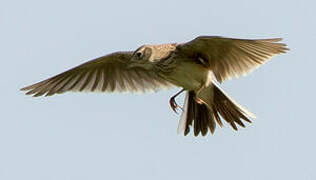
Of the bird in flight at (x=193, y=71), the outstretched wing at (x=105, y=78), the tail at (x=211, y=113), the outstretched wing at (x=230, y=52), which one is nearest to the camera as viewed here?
the outstretched wing at (x=230, y=52)

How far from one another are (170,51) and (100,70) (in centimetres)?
129

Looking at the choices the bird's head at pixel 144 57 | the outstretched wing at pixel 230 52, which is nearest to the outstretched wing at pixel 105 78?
the bird's head at pixel 144 57

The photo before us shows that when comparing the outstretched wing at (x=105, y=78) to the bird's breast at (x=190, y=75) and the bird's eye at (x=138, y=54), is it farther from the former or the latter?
the bird's breast at (x=190, y=75)

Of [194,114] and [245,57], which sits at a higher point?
[245,57]

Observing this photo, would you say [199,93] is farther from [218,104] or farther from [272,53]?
[272,53]

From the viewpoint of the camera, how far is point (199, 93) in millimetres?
7676

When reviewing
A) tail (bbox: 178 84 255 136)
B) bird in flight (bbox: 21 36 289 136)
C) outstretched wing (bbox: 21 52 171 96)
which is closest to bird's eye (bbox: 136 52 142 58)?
bird in flight (bbox: 21 36 289 136)

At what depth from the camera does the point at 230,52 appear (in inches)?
288

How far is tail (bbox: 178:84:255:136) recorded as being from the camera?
7613 millimetres

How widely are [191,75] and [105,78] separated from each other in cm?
144

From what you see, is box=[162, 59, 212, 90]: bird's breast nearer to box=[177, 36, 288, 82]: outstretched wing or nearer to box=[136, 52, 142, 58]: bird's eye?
box=[177, 36, 288, 82]: outstretched wing

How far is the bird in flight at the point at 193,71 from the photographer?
23.6ft

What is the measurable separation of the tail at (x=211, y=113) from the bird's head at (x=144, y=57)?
59 cm

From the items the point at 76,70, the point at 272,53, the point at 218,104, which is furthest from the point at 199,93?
the point at 76,70
